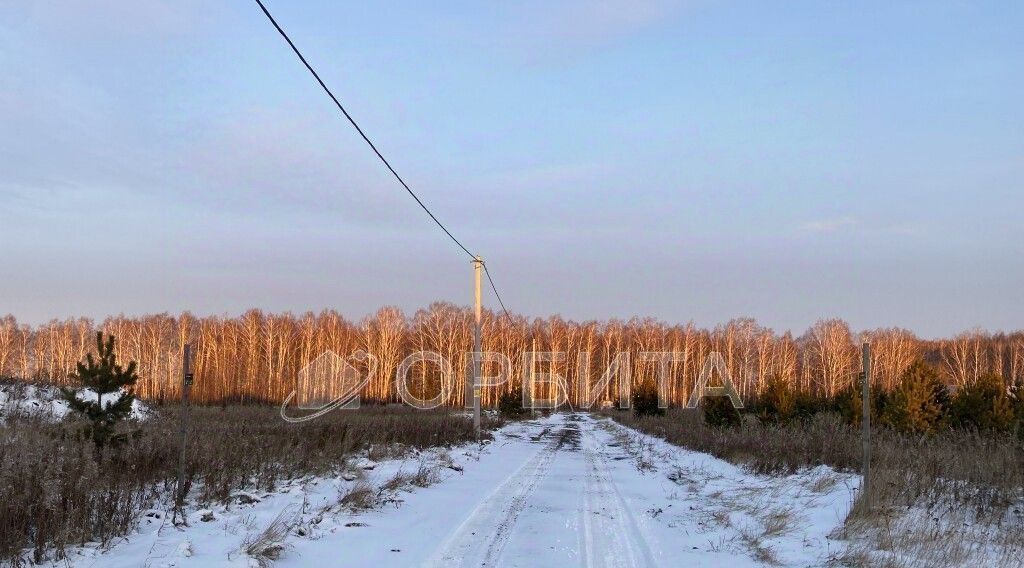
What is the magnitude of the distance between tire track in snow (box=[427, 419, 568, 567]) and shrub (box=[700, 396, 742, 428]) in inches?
647

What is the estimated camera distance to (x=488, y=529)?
8070 mm

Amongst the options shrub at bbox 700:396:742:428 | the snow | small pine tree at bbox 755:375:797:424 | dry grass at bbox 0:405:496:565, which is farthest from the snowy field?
shrub at bbox 700:396:742:428

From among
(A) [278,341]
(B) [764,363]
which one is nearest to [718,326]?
(B) [764,363]

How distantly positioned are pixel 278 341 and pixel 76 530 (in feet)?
237

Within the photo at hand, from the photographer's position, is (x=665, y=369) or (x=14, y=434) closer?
(x=14, y=434)

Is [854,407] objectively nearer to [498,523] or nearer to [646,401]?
[498,523]

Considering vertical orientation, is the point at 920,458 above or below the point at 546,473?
above

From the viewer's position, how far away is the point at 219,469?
9211mm

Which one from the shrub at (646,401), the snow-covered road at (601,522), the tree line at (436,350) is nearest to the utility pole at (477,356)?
the snow-covered road at (601,522)

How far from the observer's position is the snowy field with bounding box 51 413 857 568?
21.2 ft

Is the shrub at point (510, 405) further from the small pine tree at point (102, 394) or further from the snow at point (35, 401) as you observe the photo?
the small pine tree at point (102, 394)

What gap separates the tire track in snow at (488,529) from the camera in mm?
6605

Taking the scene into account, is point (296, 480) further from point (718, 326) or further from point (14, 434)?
point (718, 326)

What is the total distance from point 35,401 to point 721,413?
2398 cm
